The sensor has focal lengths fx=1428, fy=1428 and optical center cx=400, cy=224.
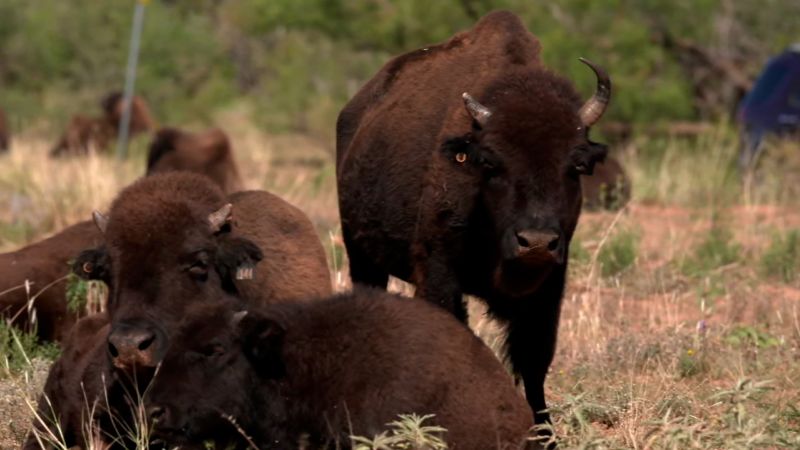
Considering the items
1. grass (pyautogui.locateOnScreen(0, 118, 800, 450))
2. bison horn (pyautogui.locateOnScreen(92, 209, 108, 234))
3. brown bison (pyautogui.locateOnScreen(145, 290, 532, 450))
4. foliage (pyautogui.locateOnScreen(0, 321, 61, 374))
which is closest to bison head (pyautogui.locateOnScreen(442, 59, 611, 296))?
grass (pyautogui.locateOnScreen(0, 118, 800, 450))

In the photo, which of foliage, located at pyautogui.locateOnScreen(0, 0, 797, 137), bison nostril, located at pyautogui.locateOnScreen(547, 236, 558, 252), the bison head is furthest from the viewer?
foliage, located at pyautogui.locateOnScreen(0, 0, 797, 137)

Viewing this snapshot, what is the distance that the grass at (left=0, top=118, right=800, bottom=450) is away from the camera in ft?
22.5

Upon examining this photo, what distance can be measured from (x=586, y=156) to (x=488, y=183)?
533mm

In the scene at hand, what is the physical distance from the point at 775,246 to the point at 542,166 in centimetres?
625

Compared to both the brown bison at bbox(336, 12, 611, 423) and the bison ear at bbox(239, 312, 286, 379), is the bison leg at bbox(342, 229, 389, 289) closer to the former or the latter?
the brown bison at bbox(336, 12, 611, 423)

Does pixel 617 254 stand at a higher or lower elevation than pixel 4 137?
higher

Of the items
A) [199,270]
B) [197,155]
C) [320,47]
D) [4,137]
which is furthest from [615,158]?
[4,137]

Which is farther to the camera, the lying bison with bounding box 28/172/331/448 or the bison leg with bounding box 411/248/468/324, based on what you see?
the bison leg with bounding box 411/248/468/324

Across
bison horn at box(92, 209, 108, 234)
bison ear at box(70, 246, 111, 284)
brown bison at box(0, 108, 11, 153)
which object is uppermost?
bison horn at box(92, 209, 108, 234)

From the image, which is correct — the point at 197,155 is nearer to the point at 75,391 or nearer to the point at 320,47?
the point at 75,391

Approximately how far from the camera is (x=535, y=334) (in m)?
8.01

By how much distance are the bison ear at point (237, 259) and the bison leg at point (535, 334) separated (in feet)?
4.83

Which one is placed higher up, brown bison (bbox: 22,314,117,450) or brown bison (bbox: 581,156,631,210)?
brown bison (bbox: 22,314,117,450)

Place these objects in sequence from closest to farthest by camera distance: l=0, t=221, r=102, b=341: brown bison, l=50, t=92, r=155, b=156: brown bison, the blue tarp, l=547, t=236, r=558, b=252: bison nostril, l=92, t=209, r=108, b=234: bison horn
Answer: l=547, t=236, r=558, b=252: bison nostril
l=92, t=209, r=108, b=234: bison horn
l=0, t=221, r=102, b=341: brown bison
the blue tarp
l=50, t=92, r=155, b=156: brown bison
